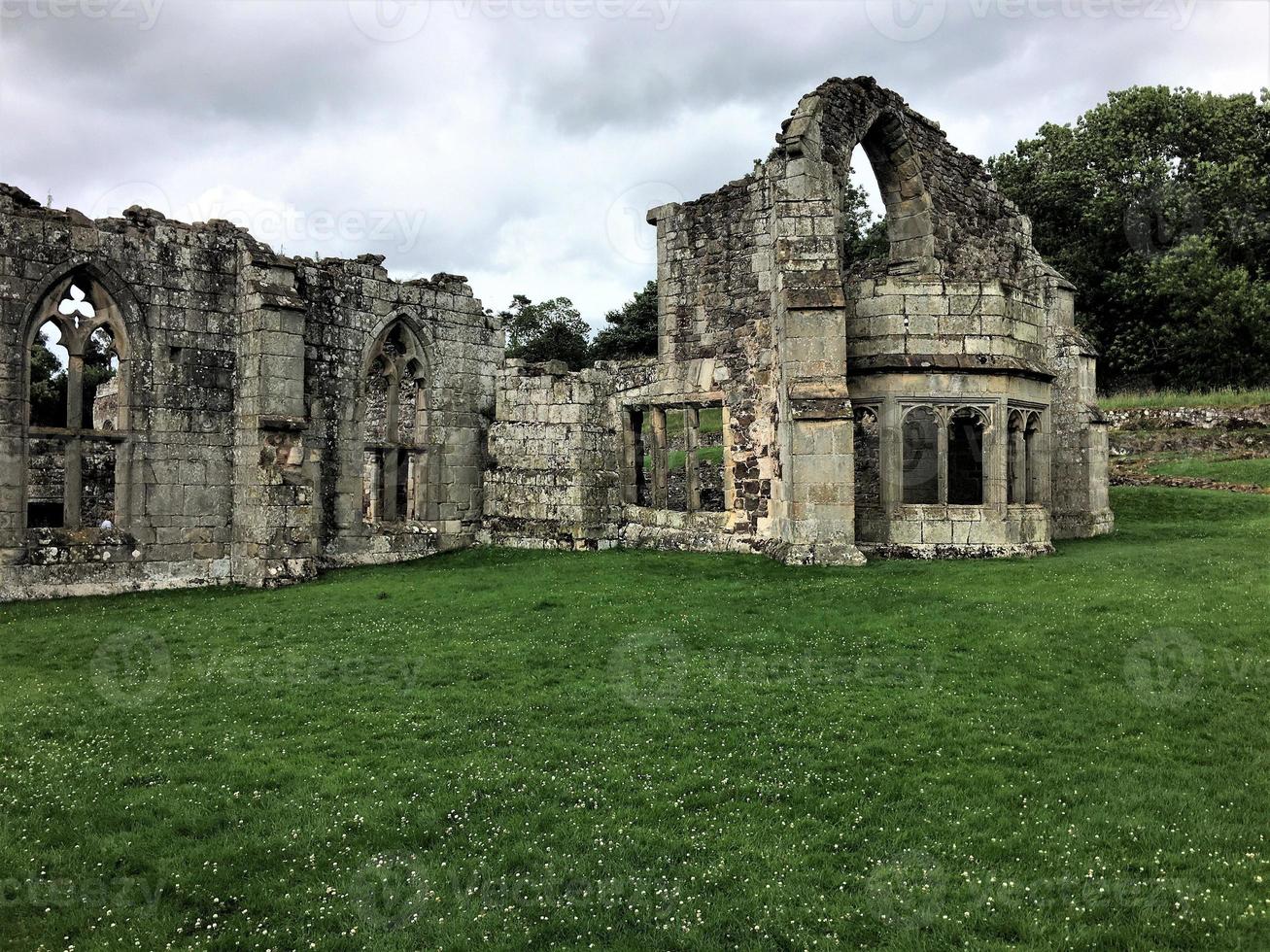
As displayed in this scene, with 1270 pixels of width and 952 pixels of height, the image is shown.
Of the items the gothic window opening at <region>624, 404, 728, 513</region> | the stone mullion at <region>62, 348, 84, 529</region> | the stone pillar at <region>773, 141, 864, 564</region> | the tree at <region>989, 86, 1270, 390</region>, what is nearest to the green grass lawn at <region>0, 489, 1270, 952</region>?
the stone pillar at <region>773, 141, 864, 564</region>

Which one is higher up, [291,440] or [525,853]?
[291,440]

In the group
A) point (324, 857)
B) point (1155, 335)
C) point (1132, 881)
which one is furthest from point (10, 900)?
point (1155, 335)

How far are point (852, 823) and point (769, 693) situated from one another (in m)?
2.78

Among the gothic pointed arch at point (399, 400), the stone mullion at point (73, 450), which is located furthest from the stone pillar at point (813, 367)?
the stone mullion at point (73, 450)

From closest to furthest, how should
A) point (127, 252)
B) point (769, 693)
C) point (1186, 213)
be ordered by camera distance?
point (769, 693)
point (127, 252)
point (1186, 213)

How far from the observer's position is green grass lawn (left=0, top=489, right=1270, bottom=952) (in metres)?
5.41

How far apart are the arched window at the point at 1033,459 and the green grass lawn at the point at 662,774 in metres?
5.17

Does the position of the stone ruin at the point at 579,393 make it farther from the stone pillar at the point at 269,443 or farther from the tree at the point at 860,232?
the tree at the point at 860,232

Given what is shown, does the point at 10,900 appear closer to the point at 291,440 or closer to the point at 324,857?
the point at 324,857

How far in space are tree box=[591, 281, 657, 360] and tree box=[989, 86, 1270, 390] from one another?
18.7 metres

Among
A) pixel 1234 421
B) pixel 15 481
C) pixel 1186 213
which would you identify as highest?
pixel 1186 213

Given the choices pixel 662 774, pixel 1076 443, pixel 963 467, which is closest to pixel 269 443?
pixel 662 774

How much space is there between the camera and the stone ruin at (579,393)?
1623cm

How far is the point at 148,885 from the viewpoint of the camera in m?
5.82
